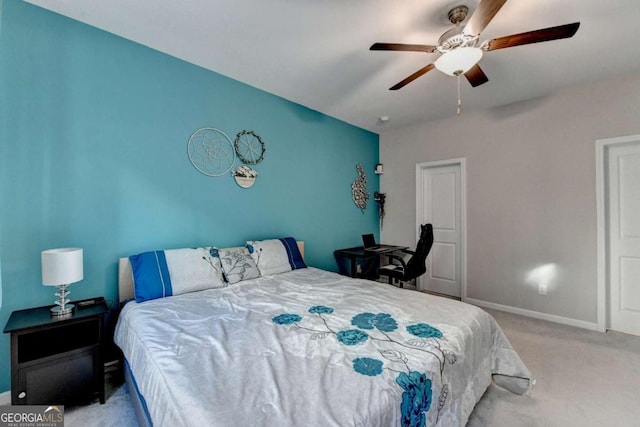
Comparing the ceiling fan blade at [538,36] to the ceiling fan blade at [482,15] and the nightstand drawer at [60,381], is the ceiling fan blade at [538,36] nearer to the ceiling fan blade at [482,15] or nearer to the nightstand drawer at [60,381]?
the ceiling fan blade at [482,15]

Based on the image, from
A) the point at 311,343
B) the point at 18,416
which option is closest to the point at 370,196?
the point at 311,343

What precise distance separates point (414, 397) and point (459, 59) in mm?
1957

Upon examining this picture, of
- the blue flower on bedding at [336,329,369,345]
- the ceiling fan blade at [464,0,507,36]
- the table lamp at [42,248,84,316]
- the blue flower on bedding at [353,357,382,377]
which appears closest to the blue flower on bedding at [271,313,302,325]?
the blue flower on bedding at [336,329,369,345]

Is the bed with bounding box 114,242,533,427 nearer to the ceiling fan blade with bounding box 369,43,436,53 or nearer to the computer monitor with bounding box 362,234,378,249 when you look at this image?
the ceiling fan blade with bounding box 369,43,436,53

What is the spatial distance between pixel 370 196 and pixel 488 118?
1.99m

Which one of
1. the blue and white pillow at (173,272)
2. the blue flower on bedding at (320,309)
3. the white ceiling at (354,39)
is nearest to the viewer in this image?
the blue flower on bedding at (320,309)

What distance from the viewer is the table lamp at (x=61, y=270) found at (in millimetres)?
1599

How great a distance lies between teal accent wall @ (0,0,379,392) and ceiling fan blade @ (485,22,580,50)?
2.27m

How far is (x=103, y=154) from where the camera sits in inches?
81.0

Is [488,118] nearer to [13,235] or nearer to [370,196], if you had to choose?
[370,196]

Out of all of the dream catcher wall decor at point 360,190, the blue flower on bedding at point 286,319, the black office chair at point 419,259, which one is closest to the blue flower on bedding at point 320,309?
the blue flower on bedding at point 286,319

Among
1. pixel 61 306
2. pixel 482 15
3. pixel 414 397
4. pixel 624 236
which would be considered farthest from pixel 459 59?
pixel 61 306

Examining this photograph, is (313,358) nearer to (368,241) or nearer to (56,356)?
(56,356)

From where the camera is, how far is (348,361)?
1.13 m
